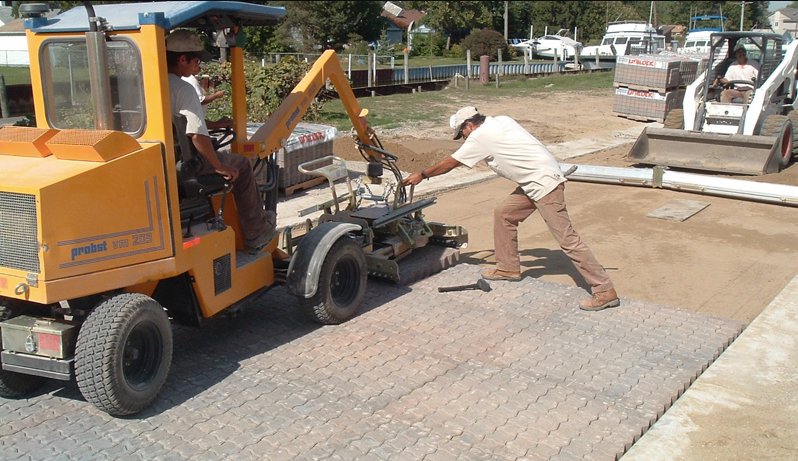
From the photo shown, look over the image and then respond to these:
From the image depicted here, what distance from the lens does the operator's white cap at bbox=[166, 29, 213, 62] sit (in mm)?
4879

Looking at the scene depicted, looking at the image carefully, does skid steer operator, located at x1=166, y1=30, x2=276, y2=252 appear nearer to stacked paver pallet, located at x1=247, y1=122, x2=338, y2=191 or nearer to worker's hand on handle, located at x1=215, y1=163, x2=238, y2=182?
worker's hand on handle, located at x1=215, y1=163, x2=238, y2=182

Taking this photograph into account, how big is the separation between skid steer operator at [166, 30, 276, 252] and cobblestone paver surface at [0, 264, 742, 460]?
1255 millimetres

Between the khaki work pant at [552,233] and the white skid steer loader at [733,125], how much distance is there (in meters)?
6.79

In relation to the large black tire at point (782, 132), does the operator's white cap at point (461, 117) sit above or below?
above

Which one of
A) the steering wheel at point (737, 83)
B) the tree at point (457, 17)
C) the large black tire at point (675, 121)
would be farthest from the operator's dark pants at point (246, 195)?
the tree at point (457, 17)

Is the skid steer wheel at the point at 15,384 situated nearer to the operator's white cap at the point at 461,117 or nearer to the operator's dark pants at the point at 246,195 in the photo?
the operator's dark pants at the point at 246,195

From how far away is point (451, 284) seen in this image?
702 cm

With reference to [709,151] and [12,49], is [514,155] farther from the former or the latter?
[12,49]

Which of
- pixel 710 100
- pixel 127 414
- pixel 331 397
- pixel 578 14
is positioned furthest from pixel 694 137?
pixel 578 14

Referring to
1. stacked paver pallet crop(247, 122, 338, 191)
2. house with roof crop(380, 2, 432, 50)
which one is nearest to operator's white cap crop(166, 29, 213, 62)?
stacked paver pallet crop(247, 122, 338, 191)

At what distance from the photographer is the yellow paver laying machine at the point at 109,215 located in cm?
407

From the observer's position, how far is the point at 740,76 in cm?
1366

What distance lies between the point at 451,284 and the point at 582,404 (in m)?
2.42

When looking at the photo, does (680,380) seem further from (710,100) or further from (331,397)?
(710,100)
